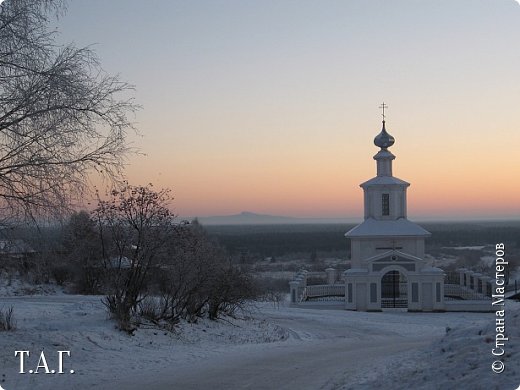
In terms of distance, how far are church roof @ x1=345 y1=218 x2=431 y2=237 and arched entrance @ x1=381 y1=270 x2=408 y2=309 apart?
2384mm

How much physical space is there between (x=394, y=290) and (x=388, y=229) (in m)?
3.45

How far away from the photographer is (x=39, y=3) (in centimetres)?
1302

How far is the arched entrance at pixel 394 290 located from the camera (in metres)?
35.9

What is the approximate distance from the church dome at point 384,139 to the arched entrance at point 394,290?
761cm

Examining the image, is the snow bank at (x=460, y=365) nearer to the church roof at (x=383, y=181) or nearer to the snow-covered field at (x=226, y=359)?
the snow-covered field at (x=226, y=359)

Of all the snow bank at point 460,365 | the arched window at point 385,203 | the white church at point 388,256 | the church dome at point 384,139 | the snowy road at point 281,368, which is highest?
the church dome at point 384,139

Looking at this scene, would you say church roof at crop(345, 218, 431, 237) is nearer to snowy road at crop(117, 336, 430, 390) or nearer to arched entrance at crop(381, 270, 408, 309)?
arched entrance at crop(381, 270, 408, 309)

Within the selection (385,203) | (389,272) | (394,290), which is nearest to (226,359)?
(389,272)

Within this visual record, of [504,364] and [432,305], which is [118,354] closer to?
[504,364]

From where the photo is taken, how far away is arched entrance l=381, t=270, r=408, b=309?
35.9 m

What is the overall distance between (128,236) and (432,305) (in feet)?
68.4

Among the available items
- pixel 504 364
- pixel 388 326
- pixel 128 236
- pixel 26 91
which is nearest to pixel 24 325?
pixel 128 236

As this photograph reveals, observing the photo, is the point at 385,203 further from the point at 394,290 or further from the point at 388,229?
the point at 394,290

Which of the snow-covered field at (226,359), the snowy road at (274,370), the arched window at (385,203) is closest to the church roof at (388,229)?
the arched window at (385,203)
